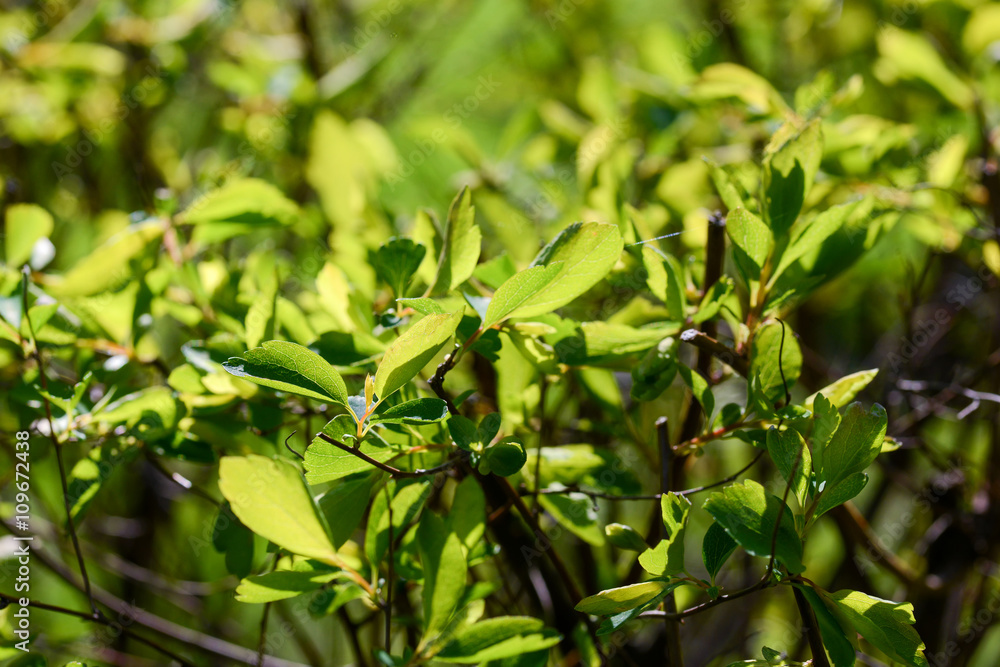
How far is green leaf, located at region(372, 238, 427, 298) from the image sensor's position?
Answer: 2.08 feet

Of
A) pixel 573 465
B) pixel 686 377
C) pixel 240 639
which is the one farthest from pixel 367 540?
pixel 240 639

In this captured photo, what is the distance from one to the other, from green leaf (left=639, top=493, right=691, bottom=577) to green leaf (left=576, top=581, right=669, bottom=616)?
0.01 metres

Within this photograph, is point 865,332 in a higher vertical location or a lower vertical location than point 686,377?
lower

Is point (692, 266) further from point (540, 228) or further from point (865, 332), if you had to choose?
point (865, 332)

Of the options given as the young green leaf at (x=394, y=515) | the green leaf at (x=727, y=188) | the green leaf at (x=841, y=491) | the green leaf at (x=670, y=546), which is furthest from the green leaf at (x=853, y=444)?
the young green leaf at (x=394, y=515)

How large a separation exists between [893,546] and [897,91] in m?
0.95

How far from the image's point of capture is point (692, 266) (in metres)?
0.74

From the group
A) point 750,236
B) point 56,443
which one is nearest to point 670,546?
point 750,236

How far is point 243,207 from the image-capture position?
0.87 metres

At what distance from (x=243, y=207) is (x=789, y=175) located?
597mm

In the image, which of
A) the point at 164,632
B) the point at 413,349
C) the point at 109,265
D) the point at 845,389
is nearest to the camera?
the point at 413,349

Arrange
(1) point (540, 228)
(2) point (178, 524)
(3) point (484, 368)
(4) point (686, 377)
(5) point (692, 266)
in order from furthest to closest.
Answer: (2) point (178, 524) < (1) point (540, 228) < (3) point (484, 368) < (5) point (692, 266) < (4) point (686, 377)

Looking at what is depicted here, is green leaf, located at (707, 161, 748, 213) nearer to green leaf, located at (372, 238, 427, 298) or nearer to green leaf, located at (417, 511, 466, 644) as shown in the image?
green leaf, located at (372, 238, 427, 298)

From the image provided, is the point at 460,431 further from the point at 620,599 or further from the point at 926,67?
the point at 926,67
